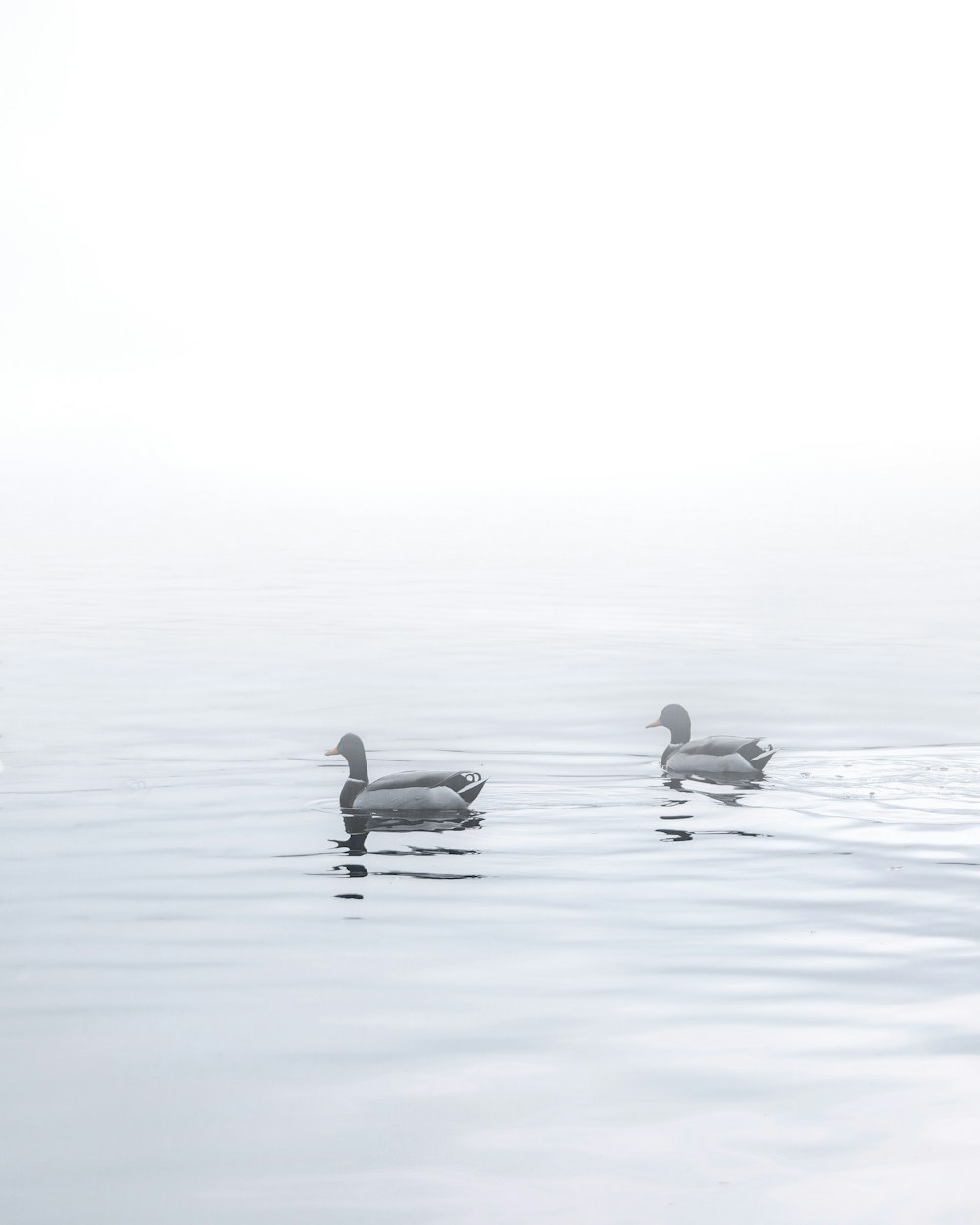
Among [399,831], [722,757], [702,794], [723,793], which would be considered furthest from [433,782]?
[722,757]

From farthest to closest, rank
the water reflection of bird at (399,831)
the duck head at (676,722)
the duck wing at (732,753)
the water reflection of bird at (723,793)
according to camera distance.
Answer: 1. the duck head at (676,722)
2. the duck wing at (732,753)
3. the water reflection of bird at (723,793)
4. the water reflection of bird at (399,831)

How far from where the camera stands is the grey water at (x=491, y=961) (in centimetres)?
977

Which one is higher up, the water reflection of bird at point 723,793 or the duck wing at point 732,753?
the duck wing at point 732,753

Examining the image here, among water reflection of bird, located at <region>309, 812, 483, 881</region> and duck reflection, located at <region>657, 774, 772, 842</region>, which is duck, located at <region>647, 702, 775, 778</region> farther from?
water reflection of bird, located at <region>309, 812, 483, 881</region>

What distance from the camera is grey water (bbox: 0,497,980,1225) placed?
9.77 metres

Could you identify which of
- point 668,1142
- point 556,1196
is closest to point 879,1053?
point 668,1142

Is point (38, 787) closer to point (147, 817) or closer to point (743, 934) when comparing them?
point (147, 817)

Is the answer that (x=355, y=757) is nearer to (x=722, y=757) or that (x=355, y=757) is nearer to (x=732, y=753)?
(x=722, y=757)

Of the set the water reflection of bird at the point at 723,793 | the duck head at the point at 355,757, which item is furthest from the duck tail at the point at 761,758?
the duck head at the point at 355,757

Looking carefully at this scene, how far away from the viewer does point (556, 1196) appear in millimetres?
9500

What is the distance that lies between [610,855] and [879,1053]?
640 cm

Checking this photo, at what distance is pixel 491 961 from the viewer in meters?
13.8

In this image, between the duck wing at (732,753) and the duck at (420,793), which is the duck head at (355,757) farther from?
the duck wing at (732,753)

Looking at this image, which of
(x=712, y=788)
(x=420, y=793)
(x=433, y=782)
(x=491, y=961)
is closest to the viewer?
(x=491, y=961)
